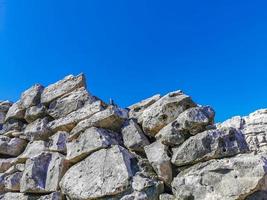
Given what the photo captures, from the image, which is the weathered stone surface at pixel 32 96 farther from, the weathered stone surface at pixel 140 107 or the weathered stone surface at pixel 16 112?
the weathered stone surface at pixel 140 107

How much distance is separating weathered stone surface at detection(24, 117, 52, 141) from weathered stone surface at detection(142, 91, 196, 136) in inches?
114

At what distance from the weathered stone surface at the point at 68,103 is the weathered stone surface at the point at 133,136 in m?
1.62

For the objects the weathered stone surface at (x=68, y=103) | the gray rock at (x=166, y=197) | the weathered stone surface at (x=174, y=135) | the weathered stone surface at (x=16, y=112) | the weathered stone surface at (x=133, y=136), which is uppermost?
the weathered stone surface at (x=16, y=112)

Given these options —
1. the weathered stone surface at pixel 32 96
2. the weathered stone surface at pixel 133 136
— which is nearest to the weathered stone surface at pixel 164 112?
the weathered stone surface at pixel 133 136

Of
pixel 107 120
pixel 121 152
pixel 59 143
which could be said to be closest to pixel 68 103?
pixel 59 143

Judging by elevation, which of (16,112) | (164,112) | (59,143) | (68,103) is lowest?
(164,112)

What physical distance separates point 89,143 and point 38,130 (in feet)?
7.08

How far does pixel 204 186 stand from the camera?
17.1ft

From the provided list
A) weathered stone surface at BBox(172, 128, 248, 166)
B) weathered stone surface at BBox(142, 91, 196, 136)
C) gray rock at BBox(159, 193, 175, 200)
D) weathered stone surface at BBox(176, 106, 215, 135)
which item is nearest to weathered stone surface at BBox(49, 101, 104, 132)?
weathered stone surface at BBox(142, 91, 196, 136)

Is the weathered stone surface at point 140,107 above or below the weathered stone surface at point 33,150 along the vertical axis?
above

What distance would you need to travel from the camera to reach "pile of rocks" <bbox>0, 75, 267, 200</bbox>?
5289 millimetres

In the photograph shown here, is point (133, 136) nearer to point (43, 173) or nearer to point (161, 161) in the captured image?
point (161, 161)

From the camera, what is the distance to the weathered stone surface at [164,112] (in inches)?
261

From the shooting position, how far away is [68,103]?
830cm
